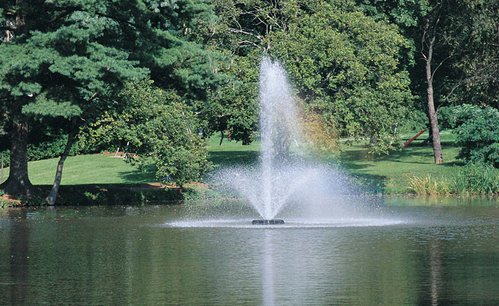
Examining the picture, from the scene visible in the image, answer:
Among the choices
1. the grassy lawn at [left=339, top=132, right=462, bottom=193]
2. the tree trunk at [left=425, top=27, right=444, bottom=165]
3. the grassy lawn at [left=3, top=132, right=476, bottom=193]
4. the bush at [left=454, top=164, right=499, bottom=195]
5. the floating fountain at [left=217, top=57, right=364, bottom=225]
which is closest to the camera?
the bush at [left=454, top=164, right=499, bottom=195]

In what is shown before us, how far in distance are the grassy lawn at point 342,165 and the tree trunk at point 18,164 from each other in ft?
32.9

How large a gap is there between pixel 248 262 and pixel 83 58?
18677 mm

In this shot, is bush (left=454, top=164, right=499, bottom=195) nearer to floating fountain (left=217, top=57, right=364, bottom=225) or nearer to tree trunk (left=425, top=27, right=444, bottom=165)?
floating fountain (left=217, top=57, right=364, bottom=225)

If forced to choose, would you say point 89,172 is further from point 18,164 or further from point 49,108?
point 49,108

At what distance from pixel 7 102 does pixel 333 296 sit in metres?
28.2

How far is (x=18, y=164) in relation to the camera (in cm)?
4825

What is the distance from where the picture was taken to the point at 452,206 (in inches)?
1791

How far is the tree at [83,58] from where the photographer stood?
43938mm

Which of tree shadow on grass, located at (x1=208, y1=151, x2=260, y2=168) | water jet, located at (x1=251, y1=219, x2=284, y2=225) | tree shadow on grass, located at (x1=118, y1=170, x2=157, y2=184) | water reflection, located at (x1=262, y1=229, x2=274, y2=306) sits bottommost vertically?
water reflection, located at (x1=262, y1=229, x2=274, y2=306)

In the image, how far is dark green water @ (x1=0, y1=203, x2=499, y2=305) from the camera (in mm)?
22094

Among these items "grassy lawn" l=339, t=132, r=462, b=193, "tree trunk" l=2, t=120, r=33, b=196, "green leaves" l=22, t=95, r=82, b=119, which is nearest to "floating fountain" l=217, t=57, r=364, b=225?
"grassy lawn" l=339, t=132, r=462, b=193

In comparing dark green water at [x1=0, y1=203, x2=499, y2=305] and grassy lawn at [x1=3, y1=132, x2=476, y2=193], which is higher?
grassy lawn at [x1=3, y1=132, x2=476, y2=193]

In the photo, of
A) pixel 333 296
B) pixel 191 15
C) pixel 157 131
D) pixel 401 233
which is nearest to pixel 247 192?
pixel 157 131

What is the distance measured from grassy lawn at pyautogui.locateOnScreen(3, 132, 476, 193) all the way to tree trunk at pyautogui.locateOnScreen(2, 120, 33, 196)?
10.0 meters
